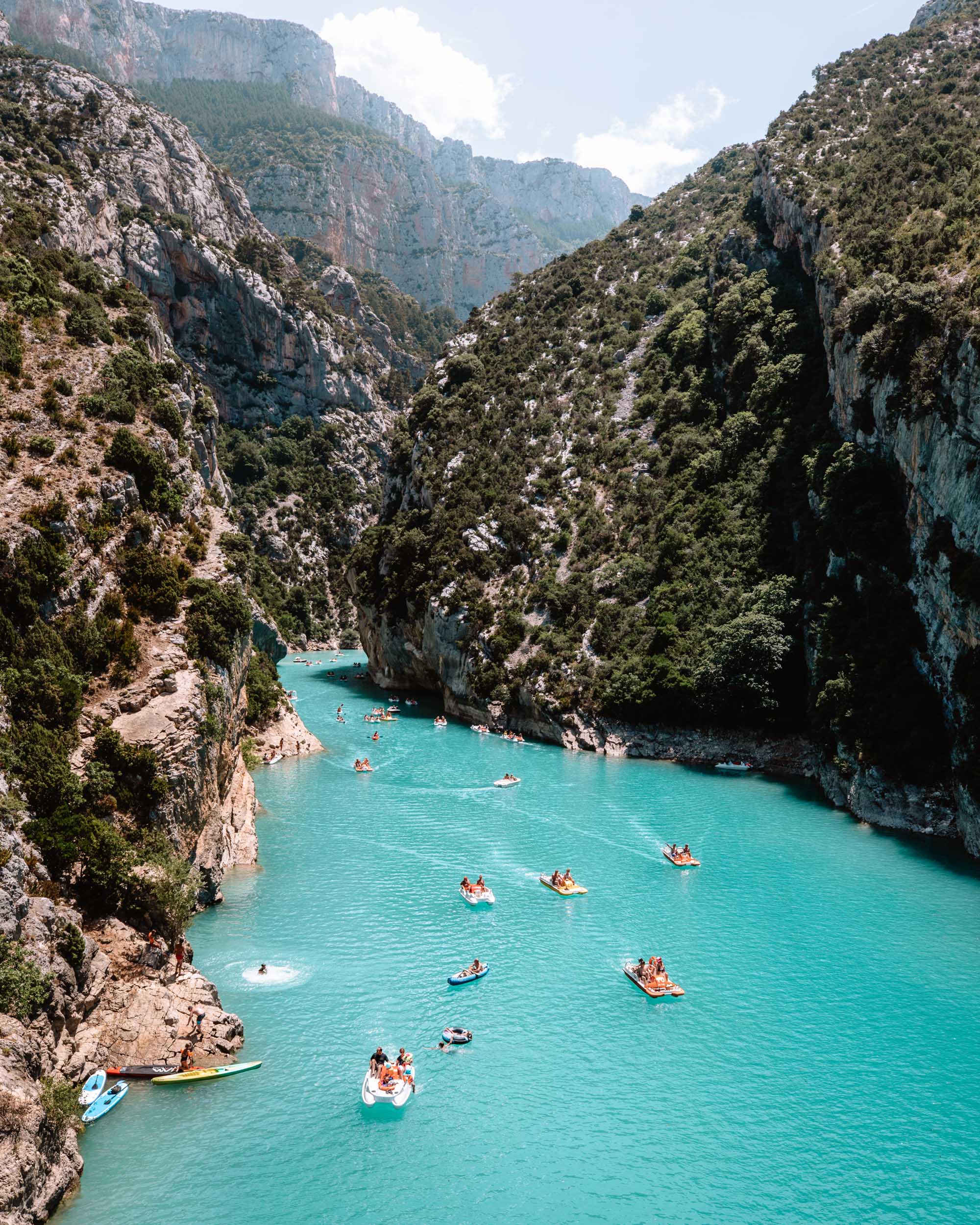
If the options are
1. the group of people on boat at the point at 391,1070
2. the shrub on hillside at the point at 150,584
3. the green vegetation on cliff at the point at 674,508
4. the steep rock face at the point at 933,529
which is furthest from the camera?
the green vegetation on cliff at the point at 674,508

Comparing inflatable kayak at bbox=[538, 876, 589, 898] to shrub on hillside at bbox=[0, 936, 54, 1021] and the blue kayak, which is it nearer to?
the blue kayak

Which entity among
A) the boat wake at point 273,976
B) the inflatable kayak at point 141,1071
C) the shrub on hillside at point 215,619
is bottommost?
the boat wake at point 273,976

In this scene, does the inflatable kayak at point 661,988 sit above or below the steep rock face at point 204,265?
below

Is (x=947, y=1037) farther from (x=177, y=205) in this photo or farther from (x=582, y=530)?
(x=177, y=205)

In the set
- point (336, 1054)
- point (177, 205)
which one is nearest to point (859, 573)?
point (336, 1054)

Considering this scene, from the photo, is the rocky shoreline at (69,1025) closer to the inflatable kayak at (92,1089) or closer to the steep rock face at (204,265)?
the inflatable kayak at (92,1089)

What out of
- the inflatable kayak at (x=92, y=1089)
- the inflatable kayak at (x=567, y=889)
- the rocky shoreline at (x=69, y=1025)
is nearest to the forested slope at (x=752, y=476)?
the inflatable kayak at (x=567, y=889)

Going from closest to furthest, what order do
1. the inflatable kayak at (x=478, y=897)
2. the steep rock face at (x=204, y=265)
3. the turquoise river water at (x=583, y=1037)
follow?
the turquoise river water at (x=583, y=1037), the inflatable kayak at (x=478, y=897), the steep rock face at (x=204, y=265)

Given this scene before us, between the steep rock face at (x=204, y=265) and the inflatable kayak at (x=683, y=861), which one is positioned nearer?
the inflatable kayak at (x=683, y=861)
